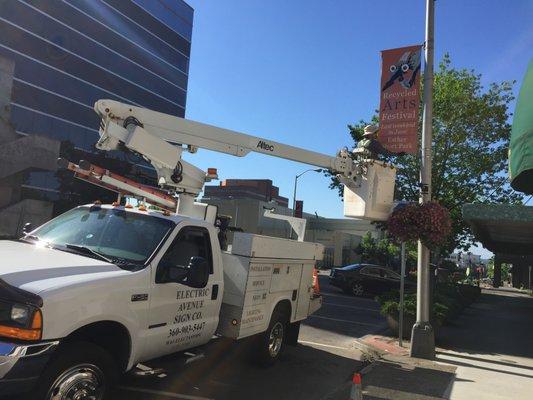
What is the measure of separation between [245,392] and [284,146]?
401cm

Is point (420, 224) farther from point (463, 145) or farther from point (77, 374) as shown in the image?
point (463, 145)

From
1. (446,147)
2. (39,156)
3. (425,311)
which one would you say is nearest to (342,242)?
(39,156)

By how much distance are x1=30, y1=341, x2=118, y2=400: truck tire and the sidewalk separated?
3.53 metres

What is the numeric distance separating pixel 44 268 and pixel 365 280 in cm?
1934

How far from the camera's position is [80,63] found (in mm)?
61625

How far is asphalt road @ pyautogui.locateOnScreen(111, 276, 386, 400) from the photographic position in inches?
245

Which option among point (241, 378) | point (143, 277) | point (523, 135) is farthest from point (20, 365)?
point (523, 135)

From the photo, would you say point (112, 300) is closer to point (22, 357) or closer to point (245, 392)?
point (22, 357)

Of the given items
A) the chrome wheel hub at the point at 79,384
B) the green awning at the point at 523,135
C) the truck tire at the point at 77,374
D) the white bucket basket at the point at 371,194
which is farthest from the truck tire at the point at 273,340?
the green awning at the point at 523,135

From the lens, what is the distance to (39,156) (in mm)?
45250

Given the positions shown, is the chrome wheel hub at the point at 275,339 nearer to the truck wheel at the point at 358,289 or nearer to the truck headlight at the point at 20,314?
the truck headlight at the point at 20,314

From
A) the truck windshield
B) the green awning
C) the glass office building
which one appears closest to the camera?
the truck windshield

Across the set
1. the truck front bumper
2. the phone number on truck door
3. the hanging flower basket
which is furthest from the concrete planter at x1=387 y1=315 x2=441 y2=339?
the truck front bumper

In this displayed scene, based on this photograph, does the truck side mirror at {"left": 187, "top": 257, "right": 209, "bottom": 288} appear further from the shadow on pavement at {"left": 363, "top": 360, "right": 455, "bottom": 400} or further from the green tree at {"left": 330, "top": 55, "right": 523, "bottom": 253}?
the green tree at {"left": 330, "top": 55, "right": 523, "bottom": 253}
